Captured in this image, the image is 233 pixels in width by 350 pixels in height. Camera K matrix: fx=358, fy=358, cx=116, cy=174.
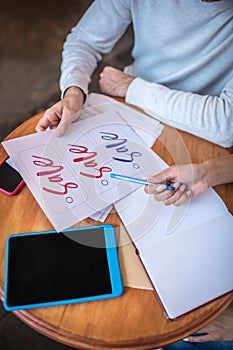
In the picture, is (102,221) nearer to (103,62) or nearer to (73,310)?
(73,310)

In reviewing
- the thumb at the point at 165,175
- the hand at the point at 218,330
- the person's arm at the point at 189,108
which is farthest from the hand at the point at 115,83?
the hand at the point at 218,330

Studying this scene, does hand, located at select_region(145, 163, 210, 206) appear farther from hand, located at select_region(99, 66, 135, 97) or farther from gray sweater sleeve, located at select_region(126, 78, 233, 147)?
hand, located at select_region(99, 66, 135, 97)

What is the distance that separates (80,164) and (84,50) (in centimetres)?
39

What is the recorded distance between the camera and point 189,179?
719 millimetres

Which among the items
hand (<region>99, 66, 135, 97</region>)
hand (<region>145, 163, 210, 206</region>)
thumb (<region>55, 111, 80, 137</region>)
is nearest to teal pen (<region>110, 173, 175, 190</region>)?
hand (<region>145, 163, 210, 206</region>)

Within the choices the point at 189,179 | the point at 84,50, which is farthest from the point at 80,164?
the point at 84,50

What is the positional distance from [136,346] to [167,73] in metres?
0.69

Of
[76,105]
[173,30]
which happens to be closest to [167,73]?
[173,30]

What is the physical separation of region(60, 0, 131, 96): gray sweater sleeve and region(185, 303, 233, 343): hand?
632 millimetres

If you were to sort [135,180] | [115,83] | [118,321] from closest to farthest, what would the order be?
[118,321]
[135,180]
[115,83]

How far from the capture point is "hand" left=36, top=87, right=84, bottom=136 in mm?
Answer: 776

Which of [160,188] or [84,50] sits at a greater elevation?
[84,50]

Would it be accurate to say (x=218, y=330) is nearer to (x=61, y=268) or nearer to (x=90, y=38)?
(x=61, y=268)

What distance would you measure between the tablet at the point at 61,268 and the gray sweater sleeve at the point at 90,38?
0.39m
